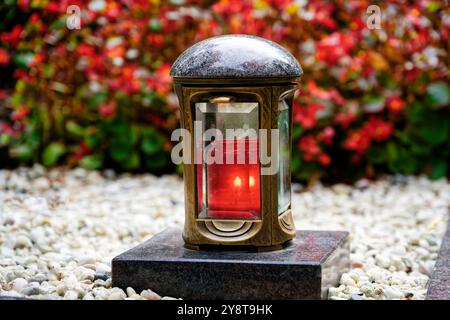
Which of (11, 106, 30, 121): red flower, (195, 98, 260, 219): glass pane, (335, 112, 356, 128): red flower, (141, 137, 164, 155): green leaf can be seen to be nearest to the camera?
(195, 98, 260, 219): glass pane

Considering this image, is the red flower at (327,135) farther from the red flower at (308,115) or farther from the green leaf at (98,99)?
the green leaf at (98,99)

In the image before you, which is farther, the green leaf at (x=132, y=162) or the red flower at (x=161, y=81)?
the green leaf at (x=132, y=162)

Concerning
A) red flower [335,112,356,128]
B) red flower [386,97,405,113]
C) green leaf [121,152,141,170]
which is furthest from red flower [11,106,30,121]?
red flower [386,97,405,113]

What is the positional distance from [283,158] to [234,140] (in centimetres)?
24

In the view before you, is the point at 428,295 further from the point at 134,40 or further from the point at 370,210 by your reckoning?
the point at 134,40

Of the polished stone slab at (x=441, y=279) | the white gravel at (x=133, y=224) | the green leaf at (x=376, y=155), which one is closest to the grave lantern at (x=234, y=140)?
the white gravel at (x=133, y=224)

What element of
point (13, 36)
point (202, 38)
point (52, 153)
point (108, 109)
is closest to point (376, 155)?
point (202, 38)

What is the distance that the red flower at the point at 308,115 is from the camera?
513 cm

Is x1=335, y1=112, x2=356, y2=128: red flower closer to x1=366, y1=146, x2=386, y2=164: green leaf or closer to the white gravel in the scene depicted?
x1=366, y1=146, x2=386, y2=164: green leaf

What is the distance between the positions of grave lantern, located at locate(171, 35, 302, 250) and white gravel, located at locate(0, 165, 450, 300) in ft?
1.13

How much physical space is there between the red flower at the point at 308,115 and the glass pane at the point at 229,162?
226cm

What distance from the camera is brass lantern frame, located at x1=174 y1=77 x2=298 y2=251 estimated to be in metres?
2.82
